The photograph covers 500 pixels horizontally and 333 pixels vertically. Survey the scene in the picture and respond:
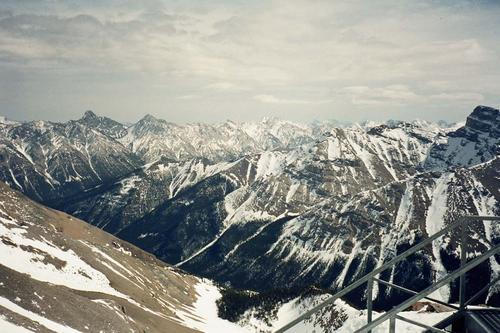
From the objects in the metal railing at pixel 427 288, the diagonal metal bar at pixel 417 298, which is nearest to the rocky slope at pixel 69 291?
the metal railing at pixel 427 288

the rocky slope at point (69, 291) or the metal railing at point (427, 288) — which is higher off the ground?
the metal railing at point (427, 288)

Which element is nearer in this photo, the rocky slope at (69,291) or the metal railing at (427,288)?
the metal railing at (427,288)

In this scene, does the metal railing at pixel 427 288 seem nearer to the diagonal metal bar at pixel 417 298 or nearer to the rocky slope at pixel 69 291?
the diagonal metal bar at pixel 417 298

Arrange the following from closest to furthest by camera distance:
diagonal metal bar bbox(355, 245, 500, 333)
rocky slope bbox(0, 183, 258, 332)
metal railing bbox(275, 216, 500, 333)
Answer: diagonal metal bar bbox(355, 245, 500, 333)
metal railing bbox(275, 216, 500, 333)
rocky slope bbox(0, 183, 258, 332)

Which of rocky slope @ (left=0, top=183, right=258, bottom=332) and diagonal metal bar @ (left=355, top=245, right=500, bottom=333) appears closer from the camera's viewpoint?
diagonal metal bar @ (left=355, top=245, right=500, bottom=333)

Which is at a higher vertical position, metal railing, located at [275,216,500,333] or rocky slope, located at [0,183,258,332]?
metal railing, located at [275,216,500,333]

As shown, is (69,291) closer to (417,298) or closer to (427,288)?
(417,298)

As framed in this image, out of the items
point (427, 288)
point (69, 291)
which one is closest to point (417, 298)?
point (427, 288)

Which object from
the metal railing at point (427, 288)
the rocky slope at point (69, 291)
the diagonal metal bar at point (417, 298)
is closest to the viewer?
the diagonal metal bar at point (417, 298)

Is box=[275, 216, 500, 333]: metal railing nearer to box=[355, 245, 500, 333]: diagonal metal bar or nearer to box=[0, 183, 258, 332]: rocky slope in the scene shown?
box=[355, 245, 500, 333]: diagonal metal bar

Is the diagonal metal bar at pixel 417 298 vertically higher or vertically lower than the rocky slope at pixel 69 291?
higher

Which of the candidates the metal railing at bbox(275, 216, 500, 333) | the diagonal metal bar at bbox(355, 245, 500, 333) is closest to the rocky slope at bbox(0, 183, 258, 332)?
the metal railing at bbox(275, 216, 500, 333)

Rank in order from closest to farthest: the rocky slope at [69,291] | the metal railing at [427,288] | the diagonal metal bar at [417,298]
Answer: the diagonal metal bar at [417,298] < the metal railing at [427,288] < the rocky slope at [69,291]

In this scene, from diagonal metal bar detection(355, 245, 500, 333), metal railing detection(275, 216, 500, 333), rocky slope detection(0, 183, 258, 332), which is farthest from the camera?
rocky slope detection(0, 183, 258, 332)
